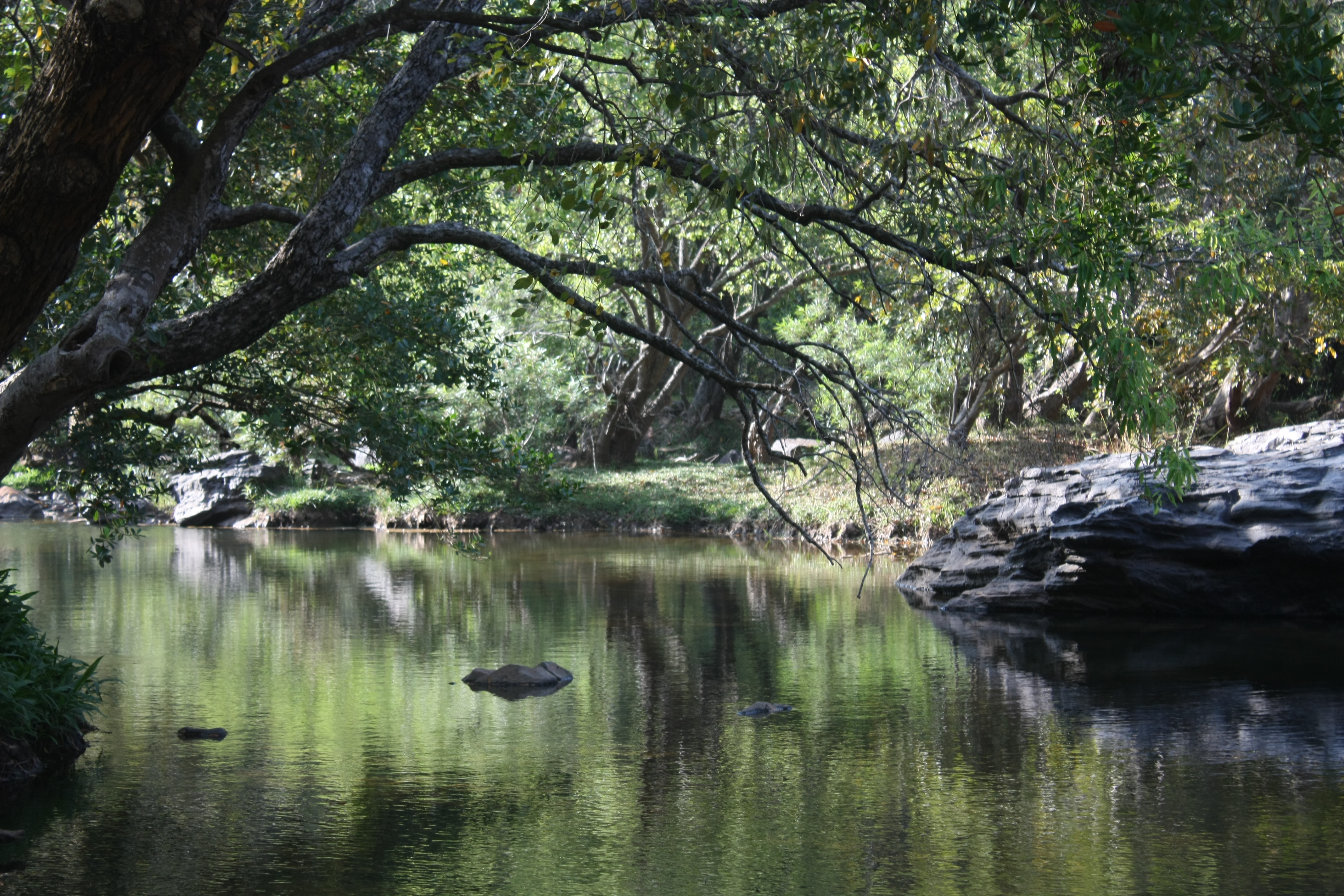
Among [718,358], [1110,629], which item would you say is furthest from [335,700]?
[1110,629]

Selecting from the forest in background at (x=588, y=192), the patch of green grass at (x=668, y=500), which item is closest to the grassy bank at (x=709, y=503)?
the patch of green grass at (x=668, y=500)

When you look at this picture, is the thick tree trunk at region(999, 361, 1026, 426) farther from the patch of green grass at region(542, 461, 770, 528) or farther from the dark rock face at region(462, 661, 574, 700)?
the dark rock face at region(462, 661, 574, 700)

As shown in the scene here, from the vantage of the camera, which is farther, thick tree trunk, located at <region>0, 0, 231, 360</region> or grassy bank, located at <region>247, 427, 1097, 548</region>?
grassy bank, located at <region>247, 427, 1097, 548</region>

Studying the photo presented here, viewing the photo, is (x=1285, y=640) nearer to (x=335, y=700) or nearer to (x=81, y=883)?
(x=335, y=700)

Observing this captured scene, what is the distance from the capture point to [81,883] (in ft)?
19.4

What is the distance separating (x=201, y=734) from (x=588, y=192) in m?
5.20

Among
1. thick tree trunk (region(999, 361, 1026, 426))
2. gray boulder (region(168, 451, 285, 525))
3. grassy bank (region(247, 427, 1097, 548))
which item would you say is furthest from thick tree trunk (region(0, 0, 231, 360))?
gray boulder (region(168, 451, 285, 525))

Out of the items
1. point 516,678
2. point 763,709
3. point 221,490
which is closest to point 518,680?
point 516,678

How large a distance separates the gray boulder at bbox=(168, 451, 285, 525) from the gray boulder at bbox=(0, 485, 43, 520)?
3458 mm

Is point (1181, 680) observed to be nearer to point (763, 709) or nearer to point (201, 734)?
point (763, 709)

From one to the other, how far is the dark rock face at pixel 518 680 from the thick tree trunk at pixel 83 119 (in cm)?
696

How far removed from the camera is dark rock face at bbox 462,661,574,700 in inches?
424

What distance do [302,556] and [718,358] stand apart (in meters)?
18.0

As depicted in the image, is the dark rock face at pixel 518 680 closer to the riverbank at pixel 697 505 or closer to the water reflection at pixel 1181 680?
the water reflection at pixel 1181 680
